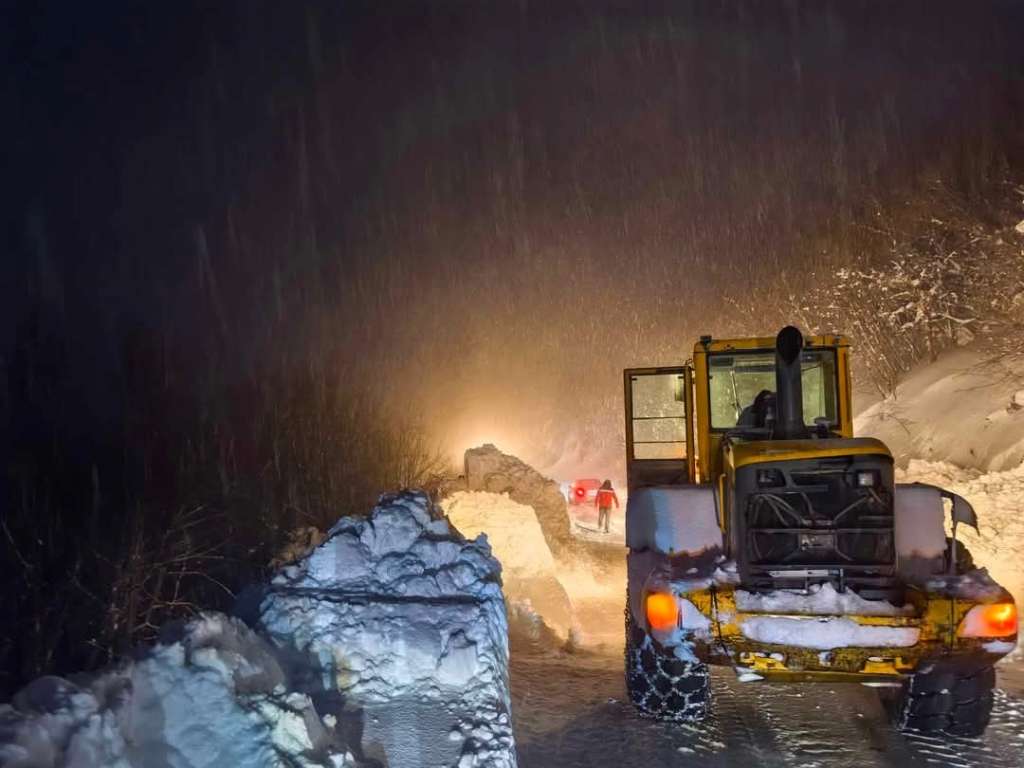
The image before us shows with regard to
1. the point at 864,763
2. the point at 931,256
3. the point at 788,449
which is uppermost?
the point at 931,256

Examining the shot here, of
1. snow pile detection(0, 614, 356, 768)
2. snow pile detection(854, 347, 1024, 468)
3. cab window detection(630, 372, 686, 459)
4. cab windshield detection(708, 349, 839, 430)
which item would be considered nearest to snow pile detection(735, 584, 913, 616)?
cab windshield detection(708, 349, 839, 430)

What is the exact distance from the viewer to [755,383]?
834 cm

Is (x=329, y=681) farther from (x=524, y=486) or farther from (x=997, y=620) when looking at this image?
(x=524, y=486)

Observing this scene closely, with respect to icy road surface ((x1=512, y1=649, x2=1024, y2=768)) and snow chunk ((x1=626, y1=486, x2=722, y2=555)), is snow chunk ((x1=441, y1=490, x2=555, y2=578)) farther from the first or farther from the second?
snow chunk ((x1=626, y1=486, x2=722, y2=555))

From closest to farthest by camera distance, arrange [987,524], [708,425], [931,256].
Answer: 1. [708,425]
2. [987,524]
3. [931,256]

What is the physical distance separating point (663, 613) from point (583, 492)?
22413 millimetres

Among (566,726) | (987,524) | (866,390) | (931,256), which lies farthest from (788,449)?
(866,390)

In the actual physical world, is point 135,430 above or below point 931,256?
below

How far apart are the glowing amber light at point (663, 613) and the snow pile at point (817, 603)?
42 cm

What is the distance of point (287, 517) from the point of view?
13969mm

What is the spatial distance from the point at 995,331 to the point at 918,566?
612 inches

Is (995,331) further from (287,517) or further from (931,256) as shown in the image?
(287,517)

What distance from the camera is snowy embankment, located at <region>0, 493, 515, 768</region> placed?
11.2 ft

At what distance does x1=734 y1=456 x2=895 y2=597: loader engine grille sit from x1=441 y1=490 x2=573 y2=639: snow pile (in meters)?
7.56
